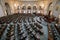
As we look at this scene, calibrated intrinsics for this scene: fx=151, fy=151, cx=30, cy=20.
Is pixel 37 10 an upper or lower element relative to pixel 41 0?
lower

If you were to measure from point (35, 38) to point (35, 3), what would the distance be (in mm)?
39199

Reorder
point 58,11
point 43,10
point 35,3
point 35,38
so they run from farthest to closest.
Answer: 1. point 35,3
2. point 43,10
3. point 58,11
4. point 35,38

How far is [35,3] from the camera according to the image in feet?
154

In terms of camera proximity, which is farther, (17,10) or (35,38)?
(17,10)

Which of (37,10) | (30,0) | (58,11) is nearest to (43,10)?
(37,10)

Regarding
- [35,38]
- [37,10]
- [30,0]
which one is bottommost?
[37,10]

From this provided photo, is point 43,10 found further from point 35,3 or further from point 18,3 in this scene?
point 18,3

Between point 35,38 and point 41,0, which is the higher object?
point 35,38

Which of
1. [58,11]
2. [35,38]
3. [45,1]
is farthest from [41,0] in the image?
[35,38]

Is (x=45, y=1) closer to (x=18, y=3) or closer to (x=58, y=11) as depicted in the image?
(x=18, y=3)

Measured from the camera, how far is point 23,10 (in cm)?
4634

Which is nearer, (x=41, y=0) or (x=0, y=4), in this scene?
(x=0, y=4)

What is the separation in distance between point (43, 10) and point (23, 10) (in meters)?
6.37

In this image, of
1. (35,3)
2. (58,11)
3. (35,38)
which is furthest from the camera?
(35,3)
